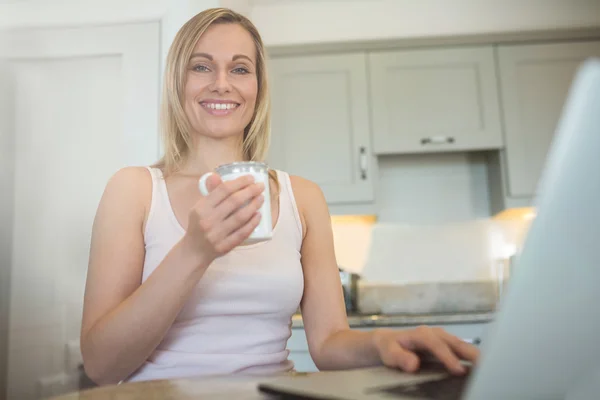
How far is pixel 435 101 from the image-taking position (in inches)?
100

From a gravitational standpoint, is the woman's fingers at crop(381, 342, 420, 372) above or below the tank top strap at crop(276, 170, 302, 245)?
below

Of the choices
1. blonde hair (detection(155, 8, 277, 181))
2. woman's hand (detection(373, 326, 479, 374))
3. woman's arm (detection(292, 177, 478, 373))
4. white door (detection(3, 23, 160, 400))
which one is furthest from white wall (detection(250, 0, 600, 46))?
woman's hand (detection(373, 326, 479, 374))

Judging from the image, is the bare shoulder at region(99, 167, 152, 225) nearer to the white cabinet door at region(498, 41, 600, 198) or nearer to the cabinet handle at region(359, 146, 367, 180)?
the cabinet handle at region(359, 146, 367, 180)

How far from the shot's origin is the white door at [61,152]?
75.2 inches

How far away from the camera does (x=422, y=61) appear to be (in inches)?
101

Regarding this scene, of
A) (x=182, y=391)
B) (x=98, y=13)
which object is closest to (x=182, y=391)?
(x=182, y=391)

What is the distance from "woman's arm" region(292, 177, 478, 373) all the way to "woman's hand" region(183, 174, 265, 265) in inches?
9.0

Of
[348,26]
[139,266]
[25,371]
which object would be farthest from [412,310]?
[139,266]

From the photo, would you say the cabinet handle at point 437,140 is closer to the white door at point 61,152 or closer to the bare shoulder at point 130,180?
the white door at point 61,152

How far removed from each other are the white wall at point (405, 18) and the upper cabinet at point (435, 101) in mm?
124

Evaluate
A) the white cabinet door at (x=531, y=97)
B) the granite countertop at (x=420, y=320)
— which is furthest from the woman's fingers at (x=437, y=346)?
the white cabinet door at (x=531, y=97)

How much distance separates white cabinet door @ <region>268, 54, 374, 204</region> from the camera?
2.53 m

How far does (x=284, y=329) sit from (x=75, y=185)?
1.33 metres

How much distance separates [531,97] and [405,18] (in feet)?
2.36
